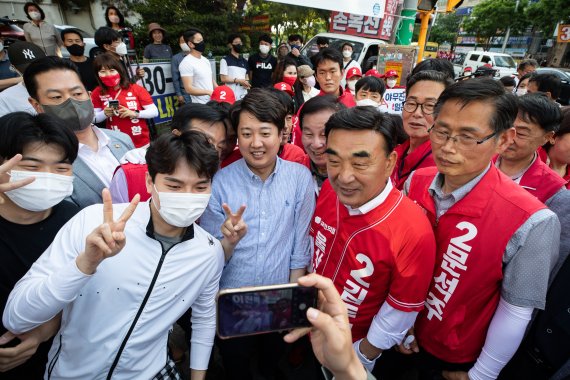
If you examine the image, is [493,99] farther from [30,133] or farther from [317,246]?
[30,133]

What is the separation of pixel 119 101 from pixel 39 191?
2.56 meters

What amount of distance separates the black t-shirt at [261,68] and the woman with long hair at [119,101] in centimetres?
441

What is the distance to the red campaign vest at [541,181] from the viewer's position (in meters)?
2.06

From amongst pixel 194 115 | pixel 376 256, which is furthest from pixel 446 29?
pixel 376 256

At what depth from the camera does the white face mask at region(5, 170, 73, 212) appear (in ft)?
5.15

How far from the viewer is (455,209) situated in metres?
1.61

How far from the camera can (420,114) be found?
239 cm

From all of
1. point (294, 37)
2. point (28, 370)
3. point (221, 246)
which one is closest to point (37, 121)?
point (221, 246)

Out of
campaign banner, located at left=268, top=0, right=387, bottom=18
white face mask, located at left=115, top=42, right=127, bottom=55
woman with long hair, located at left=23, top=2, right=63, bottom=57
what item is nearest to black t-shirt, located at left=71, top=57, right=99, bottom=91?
white face mask, located at left=115, top=42, right=127, bottom=55

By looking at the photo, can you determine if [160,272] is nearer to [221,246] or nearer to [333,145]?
[221,246]

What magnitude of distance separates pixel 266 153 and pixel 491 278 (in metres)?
1.39

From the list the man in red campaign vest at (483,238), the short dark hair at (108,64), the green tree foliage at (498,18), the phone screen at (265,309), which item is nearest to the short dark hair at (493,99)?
the man in red campaign vest at (483,238)

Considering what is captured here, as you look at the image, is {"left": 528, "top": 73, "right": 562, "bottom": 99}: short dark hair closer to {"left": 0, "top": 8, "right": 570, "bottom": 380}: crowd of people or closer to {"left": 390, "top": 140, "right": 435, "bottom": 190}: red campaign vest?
{"left": 0, "top": 8, "right": 570, "bottom": 380}: crowd of people

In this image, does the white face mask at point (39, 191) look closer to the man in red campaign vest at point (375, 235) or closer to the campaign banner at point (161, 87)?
the man in red campaign vest at point (375, 235)
